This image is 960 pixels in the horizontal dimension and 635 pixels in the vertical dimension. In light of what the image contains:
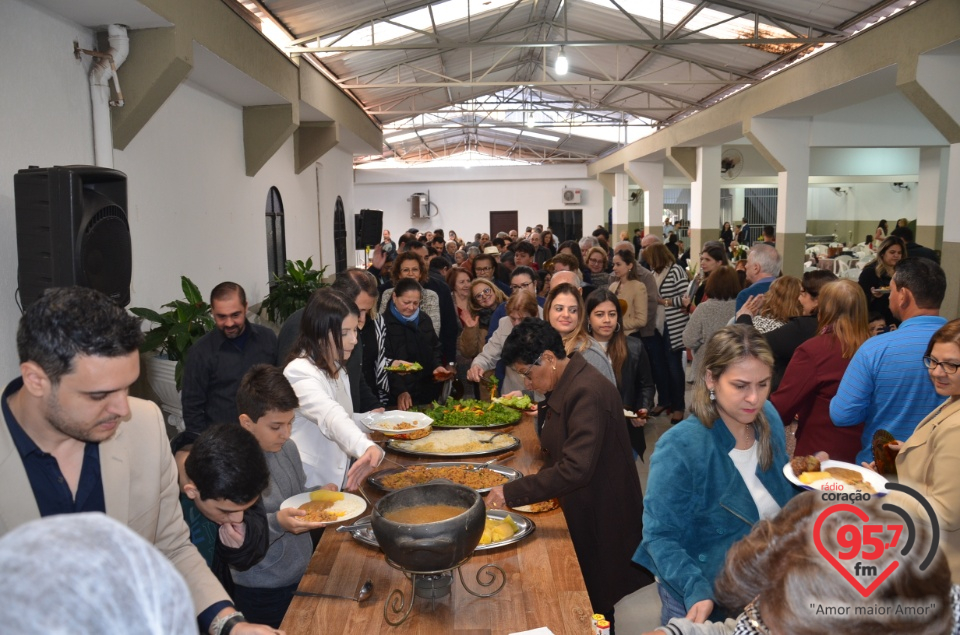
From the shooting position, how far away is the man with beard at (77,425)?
144 cm

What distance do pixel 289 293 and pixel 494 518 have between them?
575cm

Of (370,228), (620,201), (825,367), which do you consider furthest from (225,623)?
(620,201)

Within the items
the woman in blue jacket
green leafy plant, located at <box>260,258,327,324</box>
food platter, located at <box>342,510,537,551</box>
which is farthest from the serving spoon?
green leafy plant, located at <box>260,258,327,324</box>

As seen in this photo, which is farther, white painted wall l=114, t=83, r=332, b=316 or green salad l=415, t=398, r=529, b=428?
white painted wall l=114, t=83, r=332, b=316

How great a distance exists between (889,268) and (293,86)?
568 cm

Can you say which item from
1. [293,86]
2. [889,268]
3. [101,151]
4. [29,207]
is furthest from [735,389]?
[293,86]

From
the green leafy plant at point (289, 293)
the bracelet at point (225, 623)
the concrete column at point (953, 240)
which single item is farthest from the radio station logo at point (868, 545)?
the green leafy plant at point (289, 293)

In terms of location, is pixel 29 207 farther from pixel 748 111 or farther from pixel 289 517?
pixel 748 111

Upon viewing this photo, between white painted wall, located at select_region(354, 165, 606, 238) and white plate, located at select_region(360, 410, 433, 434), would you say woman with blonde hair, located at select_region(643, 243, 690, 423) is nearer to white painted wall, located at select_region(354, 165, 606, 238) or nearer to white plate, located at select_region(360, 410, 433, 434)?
white plate, located at select_region(360, 410, 433, 434)

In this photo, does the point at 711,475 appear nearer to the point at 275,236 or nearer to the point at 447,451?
the point at 447,451

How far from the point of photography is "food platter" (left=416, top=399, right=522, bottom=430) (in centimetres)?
344

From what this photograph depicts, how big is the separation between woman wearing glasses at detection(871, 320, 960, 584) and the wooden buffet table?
A: 2.99ft

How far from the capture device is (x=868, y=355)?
9.62 feet

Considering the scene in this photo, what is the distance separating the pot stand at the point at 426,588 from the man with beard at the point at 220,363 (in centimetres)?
224
